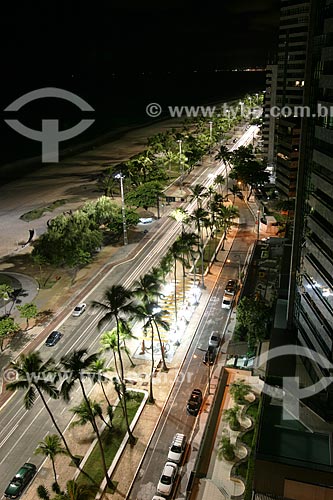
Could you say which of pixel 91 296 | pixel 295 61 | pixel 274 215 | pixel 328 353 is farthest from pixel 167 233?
pixel 328 353

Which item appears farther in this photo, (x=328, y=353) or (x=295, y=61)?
(x=295, y=61)

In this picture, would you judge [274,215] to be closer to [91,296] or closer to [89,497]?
[91,296]

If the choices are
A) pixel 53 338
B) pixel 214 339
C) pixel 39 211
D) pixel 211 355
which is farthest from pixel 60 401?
pixel 39 211

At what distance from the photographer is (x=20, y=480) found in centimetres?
4222

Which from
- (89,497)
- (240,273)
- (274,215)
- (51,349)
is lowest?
(89,497)

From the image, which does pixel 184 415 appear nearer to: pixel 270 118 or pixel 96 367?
pixel 96 367

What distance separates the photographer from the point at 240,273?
78312 millimetres

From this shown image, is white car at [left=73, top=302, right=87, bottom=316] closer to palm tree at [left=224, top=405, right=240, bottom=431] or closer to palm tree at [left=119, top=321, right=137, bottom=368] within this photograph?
palm tree at [left=119, top=321, right=137, bottom=368]

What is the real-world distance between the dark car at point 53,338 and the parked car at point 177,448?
73.6 ft

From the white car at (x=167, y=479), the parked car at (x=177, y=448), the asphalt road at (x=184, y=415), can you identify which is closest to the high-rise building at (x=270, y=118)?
the asphalt road at (x=184, y=415)

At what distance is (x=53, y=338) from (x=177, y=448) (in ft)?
79.9

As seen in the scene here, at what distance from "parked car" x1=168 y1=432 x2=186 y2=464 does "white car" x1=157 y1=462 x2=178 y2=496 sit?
966mm

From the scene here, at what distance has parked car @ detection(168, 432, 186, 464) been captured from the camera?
4406 centimetres

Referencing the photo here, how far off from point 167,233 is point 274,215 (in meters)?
23.0
